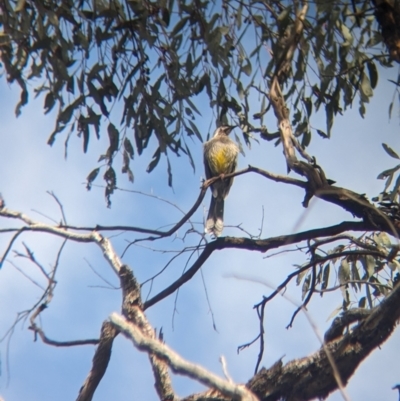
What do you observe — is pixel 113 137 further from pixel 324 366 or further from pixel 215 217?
pixel 324 366

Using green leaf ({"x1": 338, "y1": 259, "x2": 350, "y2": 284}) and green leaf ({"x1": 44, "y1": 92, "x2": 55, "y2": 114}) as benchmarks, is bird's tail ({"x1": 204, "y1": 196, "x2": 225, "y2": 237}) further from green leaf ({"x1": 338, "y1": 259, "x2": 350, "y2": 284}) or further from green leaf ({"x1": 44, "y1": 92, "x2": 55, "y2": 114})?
green leaf ({"x1": 44, "y1": 92, "x2": 55, "y2": 114})

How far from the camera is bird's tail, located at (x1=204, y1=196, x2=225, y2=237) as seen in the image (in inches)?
207

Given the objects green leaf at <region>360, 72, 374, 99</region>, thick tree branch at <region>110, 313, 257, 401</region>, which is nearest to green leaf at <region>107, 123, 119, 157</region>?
green leaf at <region>360, 72, 374, 99</region>

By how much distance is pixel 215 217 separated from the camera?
5.42 m

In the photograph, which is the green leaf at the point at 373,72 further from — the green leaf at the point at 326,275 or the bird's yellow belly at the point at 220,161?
the bird's yellow belly at the point at 220,161

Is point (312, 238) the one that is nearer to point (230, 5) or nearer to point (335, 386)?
point (335, 386)

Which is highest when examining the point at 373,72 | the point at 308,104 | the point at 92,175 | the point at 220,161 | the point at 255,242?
the point at 220,161

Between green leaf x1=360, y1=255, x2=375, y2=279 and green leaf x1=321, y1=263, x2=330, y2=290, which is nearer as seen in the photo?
green leaf x1=360, y1=255, x2=375, y2=279

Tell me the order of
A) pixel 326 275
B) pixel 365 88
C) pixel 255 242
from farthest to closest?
pixel 326 275, pixel 365 88, pixel 255 242

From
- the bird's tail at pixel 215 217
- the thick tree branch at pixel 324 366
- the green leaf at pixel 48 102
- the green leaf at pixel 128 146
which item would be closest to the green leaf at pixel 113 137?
the green leaf at pixel 128 146

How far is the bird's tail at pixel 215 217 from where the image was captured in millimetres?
5254

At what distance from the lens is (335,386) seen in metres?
2.10

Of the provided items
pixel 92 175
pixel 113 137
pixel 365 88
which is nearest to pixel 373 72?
pixel 365 88

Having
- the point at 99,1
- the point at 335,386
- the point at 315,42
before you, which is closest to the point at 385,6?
the point at 315,42
